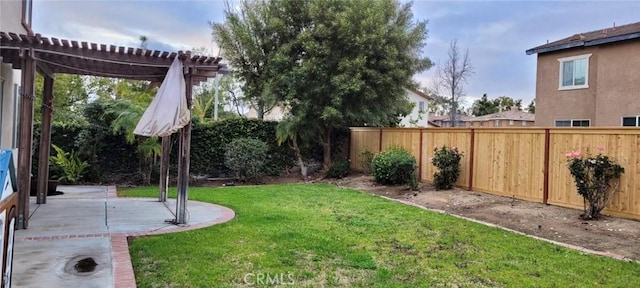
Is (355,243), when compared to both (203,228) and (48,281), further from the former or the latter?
(48,281)

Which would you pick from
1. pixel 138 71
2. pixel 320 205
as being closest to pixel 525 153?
pixel 320 205

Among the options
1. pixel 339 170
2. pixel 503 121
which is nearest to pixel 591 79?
pixel 339 170

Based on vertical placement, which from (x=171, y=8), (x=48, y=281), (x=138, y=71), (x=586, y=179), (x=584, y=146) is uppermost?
(x=171, y=8)

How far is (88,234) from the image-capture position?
625cm

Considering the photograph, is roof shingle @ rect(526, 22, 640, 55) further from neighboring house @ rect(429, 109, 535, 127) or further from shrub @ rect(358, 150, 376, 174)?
neighboring house @ rect(429, 109, 535, 127)

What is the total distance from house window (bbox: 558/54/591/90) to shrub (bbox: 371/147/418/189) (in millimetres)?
9433

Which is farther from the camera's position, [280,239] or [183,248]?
[280,239]

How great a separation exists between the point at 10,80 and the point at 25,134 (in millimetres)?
2872

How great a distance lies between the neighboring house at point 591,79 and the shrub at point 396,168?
8904 mm

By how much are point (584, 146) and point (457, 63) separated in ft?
74.8

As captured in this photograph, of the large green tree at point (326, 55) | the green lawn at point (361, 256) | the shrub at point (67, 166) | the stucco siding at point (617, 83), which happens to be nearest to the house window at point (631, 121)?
the stucco siding at point (617, 83)

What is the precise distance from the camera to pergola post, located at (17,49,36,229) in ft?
21.2

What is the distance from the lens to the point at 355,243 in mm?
6090

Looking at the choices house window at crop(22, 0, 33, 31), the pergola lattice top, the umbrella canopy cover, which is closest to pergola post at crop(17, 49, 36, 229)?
the pergola lattice top
